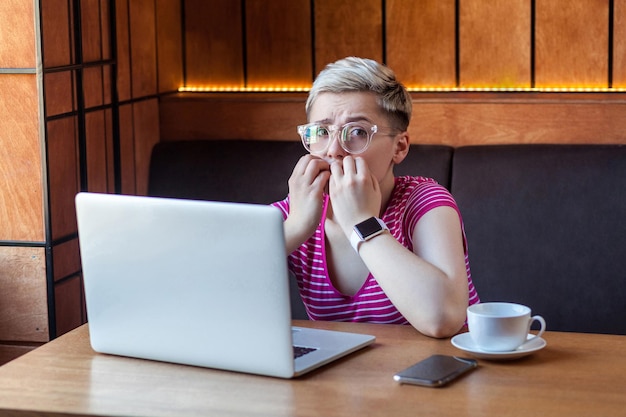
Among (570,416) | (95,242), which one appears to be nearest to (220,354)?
(95,242)

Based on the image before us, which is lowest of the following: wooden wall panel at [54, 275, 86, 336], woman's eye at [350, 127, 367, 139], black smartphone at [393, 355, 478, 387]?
wooden wall panel at [54, 275, 86, 336]

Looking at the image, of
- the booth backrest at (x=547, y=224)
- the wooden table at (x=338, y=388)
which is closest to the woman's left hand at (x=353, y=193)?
the wooden table at (x=338, y=388)

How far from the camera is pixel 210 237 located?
131cm

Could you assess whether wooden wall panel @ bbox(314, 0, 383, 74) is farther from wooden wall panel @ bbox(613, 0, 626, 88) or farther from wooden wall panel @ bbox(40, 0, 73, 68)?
wooden wall panel @ bbox(40, 0, 73, 68)

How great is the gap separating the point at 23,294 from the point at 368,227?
113 cm

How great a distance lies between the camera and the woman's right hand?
5.82ft

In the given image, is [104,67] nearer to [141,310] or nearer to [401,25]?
[401,25]

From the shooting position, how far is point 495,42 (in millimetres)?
2914

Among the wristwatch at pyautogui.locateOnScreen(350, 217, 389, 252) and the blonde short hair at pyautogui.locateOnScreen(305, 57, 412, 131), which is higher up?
the blonde short hair at pyautogui.locateOnScreen(305, 57, 412, 131)

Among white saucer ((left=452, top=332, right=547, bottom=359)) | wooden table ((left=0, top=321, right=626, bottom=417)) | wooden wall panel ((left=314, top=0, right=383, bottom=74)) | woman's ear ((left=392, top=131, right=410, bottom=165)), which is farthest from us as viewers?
wooden wall panel ((left=314, top=0, right=383, bottom=74))

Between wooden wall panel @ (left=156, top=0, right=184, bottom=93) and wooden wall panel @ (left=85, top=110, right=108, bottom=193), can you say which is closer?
wooden wall panel @ (left=85, top=110, right=108, bottom=193)

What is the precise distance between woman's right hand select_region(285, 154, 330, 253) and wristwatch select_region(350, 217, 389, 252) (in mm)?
155

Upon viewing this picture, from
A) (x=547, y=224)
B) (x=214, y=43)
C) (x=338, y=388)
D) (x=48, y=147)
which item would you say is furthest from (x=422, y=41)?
(x=338, y=388)

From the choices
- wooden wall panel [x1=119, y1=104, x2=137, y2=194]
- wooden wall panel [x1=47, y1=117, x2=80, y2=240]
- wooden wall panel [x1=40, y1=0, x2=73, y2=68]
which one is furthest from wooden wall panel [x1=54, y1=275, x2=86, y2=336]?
wooden wall panel [x1=40, y1=0, x2=73, y2=68]
